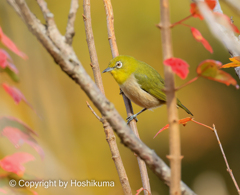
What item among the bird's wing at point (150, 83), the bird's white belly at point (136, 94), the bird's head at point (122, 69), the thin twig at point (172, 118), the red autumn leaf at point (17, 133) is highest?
the bird's head at point (122, 69)

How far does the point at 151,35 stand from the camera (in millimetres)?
4832

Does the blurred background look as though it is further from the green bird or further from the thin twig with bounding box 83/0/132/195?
the thin twig with bounding box 83/0/132/195

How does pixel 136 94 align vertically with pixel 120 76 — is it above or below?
below

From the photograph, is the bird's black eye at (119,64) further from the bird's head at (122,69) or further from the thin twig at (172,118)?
the thin twig at (172,118)

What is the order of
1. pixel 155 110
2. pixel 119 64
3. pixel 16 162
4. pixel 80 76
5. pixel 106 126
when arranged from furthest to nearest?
pixel 155 110 < pixel 119 64 < pixel 106 126 < pixel 16 162 < pixel 80 76

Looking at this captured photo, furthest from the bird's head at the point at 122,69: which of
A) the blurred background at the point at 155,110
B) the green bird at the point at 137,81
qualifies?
the blurred background at the point at 155,110

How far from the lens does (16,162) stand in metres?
1.19

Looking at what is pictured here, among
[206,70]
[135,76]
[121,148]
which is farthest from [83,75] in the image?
[121,148]

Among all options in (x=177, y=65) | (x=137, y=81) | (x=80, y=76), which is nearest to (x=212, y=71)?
(x=177, y=65)

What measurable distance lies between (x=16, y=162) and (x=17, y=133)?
0.15 meters

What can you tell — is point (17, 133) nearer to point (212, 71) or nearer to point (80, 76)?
point (80, 76)

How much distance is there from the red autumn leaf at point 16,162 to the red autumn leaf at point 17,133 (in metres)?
0.05

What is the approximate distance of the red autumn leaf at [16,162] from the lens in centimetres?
118

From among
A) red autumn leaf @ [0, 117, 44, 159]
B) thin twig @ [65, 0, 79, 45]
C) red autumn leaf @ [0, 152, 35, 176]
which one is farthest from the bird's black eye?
thin twig @ [65, 0, 79, 45]
